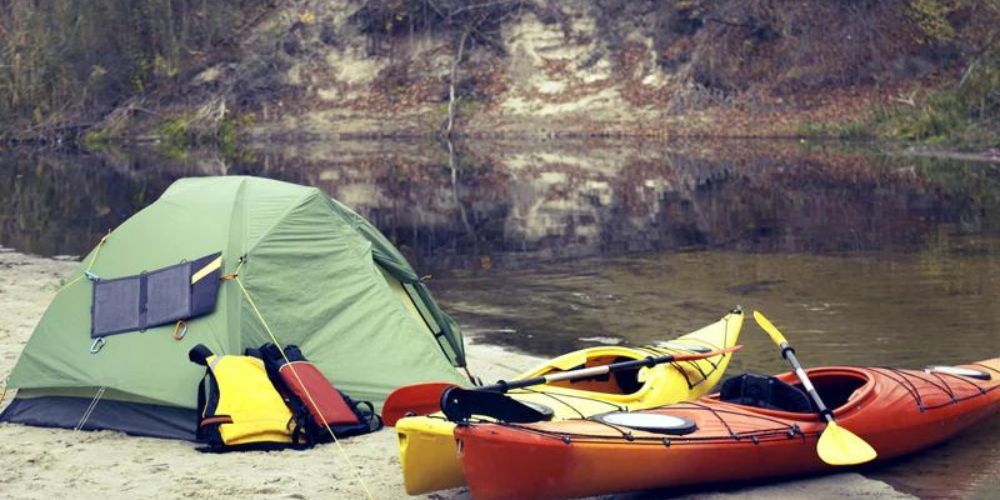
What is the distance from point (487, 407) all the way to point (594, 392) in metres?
1.18

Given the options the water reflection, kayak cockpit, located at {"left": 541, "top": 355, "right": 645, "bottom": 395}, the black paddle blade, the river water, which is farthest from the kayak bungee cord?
the water reflection

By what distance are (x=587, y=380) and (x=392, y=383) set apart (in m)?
1.24

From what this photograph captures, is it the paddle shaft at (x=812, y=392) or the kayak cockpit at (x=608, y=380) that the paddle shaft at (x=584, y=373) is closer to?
the kayak cockpit at (x=608, y=380)

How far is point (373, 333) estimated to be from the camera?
29.2 ft

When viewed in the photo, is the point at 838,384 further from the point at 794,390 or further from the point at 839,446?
the point at 839,446

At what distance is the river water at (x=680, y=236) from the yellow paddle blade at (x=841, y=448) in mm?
422

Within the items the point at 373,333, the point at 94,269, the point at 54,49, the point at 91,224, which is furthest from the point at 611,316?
the point at 54,49

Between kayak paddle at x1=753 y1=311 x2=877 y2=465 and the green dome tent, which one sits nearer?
kayak paddle at x1=753 y1=311 x2=877 y2=465

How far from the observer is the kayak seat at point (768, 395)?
7508 millimetres

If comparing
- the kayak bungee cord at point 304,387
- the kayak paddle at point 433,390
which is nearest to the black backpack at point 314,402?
the kayak bungee cord at point 304,387

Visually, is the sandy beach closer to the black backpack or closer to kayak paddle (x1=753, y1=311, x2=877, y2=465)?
the black backpack

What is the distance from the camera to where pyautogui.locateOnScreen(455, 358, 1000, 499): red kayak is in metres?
6.50

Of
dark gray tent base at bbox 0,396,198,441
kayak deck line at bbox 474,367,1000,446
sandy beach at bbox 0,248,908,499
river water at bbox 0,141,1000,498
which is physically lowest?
sandy beach at bbox 0,248,908,499

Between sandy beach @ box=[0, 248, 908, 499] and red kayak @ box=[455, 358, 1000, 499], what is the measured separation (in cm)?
25
